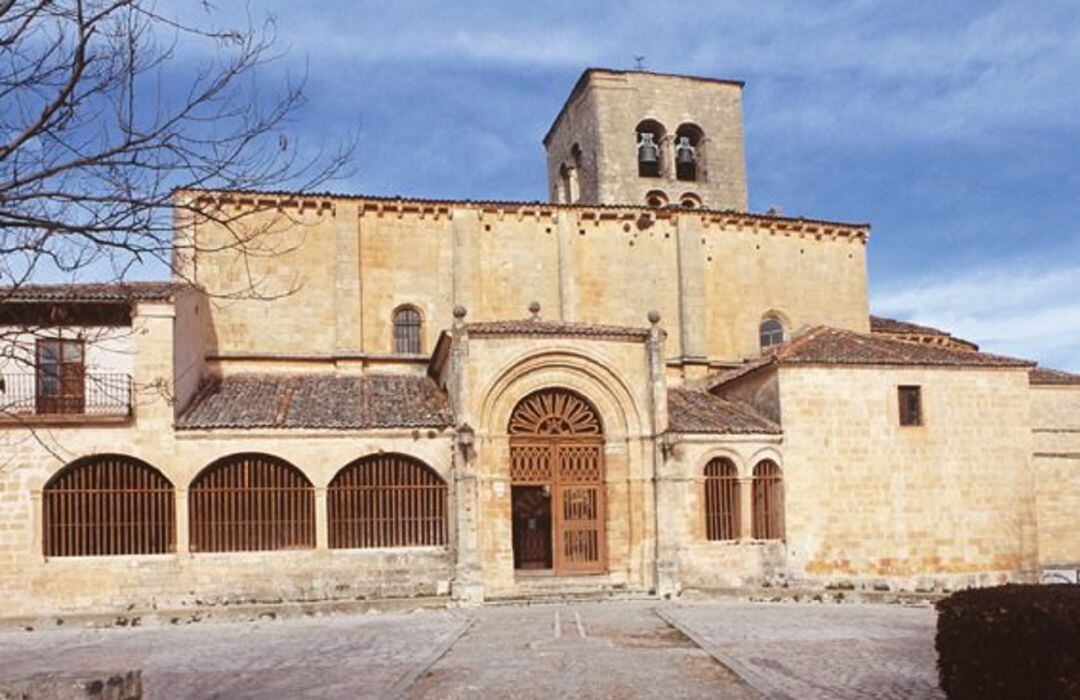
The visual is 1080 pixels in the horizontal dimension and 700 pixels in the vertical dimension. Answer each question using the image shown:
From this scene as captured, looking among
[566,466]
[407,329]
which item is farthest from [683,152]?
[566,466]

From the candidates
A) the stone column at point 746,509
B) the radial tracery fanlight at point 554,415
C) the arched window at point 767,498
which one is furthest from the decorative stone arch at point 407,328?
the arched window at point 767,498

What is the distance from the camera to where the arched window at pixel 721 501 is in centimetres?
2525

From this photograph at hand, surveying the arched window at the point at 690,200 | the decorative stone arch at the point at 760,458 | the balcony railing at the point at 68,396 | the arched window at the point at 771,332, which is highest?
the arched window at the point at 690,200

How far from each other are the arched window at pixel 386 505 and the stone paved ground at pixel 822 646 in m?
5.90

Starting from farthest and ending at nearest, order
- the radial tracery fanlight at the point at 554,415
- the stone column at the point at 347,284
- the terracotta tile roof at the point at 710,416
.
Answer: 1. the stone column at the point at 347,284
2. the terracotta tile roof at the point at 710,416
3. the radial tracery fanlight at the point at 554,415

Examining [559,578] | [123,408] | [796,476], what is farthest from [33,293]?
[796,476]

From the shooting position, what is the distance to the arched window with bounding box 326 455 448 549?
23672mm

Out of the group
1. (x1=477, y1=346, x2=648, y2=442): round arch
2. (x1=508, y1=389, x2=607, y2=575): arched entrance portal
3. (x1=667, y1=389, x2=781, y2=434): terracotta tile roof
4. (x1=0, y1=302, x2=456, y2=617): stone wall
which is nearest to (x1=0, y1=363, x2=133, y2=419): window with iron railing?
(x1=0, y1=302, x2=456, y2=617): stone wall

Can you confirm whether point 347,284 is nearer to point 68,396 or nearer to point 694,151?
point 68,396

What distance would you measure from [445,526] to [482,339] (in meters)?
4.25

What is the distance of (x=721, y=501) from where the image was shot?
25.4 m

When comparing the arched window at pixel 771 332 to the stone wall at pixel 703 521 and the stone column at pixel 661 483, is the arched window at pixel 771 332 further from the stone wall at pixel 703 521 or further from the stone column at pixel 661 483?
the stone column at pixel 661 483

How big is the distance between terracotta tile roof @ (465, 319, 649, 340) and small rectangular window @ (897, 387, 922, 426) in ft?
22.4

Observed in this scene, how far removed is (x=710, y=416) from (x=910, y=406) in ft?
16.4
